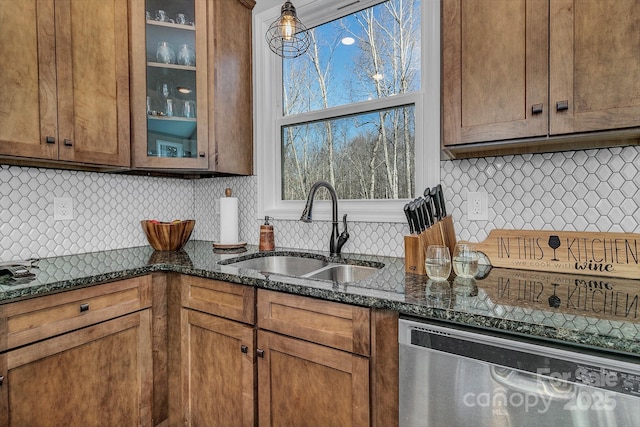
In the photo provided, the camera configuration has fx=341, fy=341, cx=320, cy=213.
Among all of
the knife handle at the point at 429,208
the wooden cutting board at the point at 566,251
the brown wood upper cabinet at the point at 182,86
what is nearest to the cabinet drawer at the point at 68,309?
the brown wood upper cabinet at the point at 182,86

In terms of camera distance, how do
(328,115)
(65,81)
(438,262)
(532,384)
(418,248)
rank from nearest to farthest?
(532,384) < (438,262) < (418,248) < (65,81) < (328,115)

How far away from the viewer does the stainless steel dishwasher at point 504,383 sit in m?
0.75

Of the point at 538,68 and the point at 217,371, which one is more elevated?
the point at 538,68

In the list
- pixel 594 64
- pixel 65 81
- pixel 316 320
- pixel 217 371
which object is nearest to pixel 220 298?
pixel 217 371

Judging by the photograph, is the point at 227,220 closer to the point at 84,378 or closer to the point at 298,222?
the point at 298,222

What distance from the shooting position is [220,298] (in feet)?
4.90

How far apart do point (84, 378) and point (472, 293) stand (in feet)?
5.02

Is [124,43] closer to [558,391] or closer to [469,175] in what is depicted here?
[469,175]

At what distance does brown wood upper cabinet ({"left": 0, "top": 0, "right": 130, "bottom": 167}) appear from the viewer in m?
1.39

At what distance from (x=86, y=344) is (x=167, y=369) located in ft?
1.40

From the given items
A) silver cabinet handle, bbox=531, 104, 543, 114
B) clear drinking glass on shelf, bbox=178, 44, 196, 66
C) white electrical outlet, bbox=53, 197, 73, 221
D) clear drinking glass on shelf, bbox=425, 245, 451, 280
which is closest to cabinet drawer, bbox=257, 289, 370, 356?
clear drinking glass on shelf, bbox=425, 245, 451, 280

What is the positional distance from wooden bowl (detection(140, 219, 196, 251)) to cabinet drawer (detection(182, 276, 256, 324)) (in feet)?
1.59

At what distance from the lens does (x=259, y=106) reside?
2268mm

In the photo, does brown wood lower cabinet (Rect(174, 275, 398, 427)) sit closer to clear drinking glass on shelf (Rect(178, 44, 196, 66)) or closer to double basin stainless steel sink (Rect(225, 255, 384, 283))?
double basin stainless steel sink (Rect(225, 255, 384, 283))
